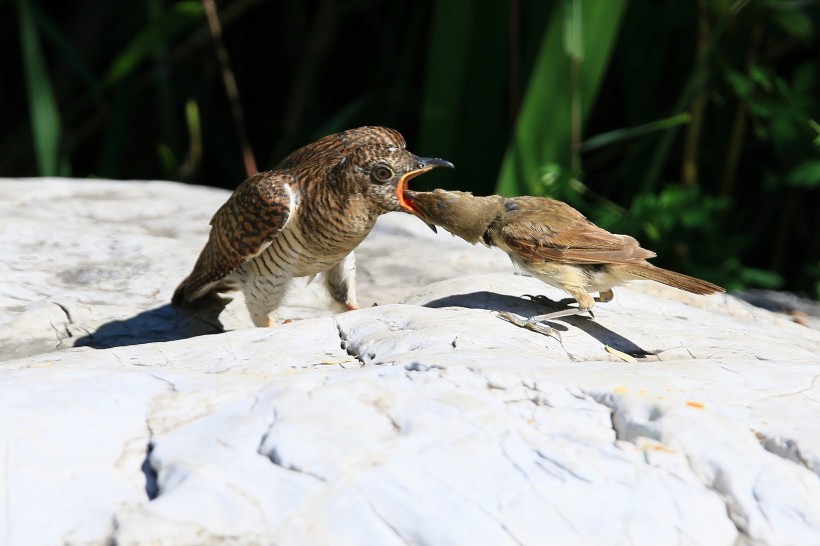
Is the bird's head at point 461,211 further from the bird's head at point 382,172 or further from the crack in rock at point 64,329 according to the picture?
the crack in rock at point 64,329

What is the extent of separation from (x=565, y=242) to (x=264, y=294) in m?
1.34

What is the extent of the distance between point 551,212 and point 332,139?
3.49 ft

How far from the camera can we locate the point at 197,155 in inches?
268

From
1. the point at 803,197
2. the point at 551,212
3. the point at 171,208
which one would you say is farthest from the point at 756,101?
the point at 171,208

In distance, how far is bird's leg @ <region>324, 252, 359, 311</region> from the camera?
4285mm

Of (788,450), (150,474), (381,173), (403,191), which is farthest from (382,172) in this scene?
(788,450)

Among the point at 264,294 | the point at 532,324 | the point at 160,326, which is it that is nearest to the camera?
the point at 532,324

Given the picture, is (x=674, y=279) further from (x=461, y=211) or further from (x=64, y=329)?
(x=64, y=329)

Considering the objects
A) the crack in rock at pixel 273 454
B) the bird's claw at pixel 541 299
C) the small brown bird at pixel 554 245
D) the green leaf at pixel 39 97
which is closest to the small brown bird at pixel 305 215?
the small brown bird at pixel 554 245

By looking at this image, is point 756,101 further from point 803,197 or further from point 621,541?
point 621,541

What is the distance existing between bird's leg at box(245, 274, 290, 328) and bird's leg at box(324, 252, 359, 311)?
249 mm

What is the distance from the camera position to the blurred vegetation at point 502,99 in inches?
210

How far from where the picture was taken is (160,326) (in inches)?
169

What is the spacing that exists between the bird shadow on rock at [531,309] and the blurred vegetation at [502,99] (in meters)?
1.61
